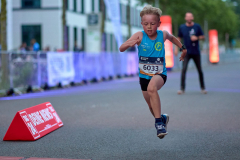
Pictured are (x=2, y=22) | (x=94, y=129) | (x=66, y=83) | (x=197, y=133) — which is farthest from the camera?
(x=66, y=83)

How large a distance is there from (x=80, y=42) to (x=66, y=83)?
960 inches

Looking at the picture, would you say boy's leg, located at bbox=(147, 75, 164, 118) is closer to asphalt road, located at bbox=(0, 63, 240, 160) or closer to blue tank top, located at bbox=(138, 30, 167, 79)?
blue tank top, located at bbox=(138, 30, 167, 79)

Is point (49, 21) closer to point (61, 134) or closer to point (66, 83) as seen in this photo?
point (66, 83)

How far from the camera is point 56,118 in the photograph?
25.0ft

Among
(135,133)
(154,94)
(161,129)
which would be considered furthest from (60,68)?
(161,129)

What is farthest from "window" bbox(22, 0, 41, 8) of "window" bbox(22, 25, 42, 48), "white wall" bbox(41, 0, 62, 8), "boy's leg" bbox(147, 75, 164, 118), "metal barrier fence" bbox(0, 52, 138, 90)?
"boy's leg" bbox(147, 75, 164, 118)

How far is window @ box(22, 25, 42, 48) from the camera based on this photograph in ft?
123

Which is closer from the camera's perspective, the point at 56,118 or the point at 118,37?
the point at 56,118

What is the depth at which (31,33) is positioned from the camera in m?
37.7

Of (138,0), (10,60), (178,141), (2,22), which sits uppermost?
(138,0)

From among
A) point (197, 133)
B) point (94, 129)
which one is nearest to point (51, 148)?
point (94, 129)

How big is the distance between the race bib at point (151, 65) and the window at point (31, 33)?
32.4 m

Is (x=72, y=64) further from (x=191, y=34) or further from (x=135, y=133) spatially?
(x=135, y=133)

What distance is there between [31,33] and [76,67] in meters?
20.0
